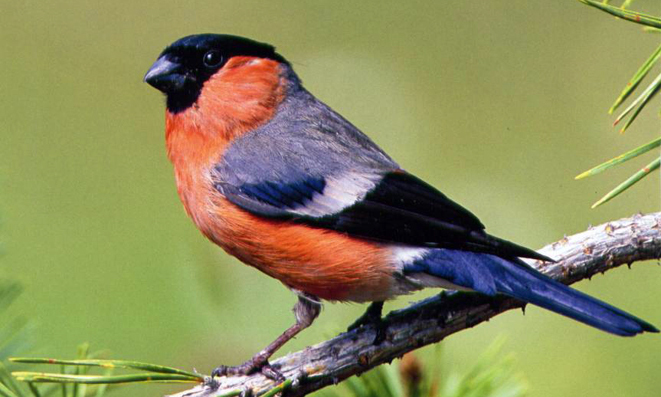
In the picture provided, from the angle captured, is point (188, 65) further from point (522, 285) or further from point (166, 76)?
point (522, 285)

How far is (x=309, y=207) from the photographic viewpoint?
2.23m

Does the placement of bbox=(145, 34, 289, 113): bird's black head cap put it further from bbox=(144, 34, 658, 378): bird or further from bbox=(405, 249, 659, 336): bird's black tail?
bbox=(405, 249, 659, 336): bird's black tail

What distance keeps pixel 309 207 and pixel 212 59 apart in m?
0.61

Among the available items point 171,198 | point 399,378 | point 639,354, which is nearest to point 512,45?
point 171,198

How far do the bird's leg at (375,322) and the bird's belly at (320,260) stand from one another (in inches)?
1.3

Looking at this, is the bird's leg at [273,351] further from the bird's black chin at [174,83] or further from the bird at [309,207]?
the bird's black chin at [174,83]

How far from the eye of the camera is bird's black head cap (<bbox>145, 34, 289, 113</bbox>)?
98.4 inches

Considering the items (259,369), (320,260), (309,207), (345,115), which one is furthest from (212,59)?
(345,115)

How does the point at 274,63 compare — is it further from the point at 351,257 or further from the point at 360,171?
the point at 351,257

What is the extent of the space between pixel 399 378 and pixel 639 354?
1.32m

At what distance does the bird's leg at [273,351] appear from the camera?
1860 mm

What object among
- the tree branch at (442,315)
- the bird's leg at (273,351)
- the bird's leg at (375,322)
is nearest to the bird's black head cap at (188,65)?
the bird's leg at (273,351)

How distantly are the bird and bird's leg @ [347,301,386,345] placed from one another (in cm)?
1

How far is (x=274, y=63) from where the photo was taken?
2.71m
